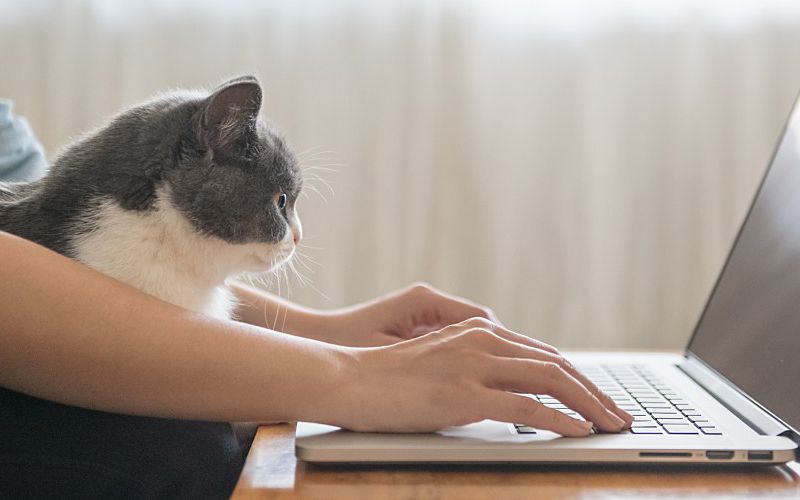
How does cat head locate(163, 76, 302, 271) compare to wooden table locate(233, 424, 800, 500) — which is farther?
cat head locate(163, 76, 302, 271)

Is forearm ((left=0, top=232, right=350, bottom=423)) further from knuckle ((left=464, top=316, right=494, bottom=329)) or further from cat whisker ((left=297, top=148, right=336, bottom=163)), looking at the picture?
cat whisker ((left=297, top=148, right=336, bottom=163))

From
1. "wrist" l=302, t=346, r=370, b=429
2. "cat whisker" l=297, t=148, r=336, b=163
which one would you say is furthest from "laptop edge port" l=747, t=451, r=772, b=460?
"cat whisker" l=297, t=148, r=336, b=163

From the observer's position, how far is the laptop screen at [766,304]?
0.77 metres

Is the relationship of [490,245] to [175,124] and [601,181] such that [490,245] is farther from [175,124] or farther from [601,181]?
[175,124]

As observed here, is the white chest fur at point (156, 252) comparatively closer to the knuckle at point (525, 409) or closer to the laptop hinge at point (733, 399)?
the knuckle at point (525, 409)

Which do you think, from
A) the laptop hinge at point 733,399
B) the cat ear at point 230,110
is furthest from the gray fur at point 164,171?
the laptop hinge at point 733,399

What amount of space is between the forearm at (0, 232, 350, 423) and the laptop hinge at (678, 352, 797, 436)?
36 cm

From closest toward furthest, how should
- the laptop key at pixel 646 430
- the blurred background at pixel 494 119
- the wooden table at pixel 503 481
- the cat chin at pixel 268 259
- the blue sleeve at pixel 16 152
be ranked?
1. the wooden table at pixel 503 481
2. the laptop key at pixel 646 430
3. the cat chin at pixel 268 259
4. the blue sleeve at pixel 16 152
5. the blurred background at pixel 494 119

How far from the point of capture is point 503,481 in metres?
0.57

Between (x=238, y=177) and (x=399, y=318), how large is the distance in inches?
9.7

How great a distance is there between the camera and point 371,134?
1743 mm

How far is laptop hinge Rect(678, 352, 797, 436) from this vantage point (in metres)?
0.69

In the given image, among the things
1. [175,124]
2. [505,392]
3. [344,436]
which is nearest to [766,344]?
[505,392]

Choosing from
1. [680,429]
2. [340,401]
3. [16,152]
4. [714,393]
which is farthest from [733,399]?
[16,152]
